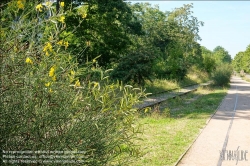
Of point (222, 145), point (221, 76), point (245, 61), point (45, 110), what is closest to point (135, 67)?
point (222, 145)

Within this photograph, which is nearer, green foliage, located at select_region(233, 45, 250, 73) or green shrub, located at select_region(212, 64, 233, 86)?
green shrub, located at select_region(212, 64, 233, 86)

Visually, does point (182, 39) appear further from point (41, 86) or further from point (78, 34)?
point (41, 86)

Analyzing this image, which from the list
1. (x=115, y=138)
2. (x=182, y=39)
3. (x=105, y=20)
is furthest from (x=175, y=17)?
(x=115, y=138)

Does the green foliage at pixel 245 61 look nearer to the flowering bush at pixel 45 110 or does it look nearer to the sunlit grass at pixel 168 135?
the sunlit grass at pixel 168 135

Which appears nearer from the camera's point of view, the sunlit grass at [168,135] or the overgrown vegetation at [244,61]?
the sunlit grass at [168,135]

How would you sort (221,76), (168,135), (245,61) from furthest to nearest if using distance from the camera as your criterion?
1. (245,61)
2. (221,76)
3. (168,135)

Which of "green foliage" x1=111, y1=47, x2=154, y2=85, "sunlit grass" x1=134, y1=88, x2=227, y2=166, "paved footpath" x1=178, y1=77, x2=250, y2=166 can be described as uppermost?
"green foliage" x1=111, y1=47, x2=154, y2=85

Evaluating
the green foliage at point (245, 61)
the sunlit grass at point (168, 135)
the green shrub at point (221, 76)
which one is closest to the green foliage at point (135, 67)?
the sunlit grass at point (168, 135)

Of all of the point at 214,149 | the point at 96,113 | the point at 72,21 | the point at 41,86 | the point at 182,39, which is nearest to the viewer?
the point at 41,86

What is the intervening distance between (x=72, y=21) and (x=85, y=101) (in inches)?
552

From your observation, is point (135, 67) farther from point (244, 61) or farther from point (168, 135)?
point (244, 61)

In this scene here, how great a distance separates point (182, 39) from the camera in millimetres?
39844

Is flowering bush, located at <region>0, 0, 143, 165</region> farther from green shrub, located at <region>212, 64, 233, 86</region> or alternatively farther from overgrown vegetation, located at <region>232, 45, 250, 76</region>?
overgrown vegetation, located at <region>232, 45, 250, 76</region>

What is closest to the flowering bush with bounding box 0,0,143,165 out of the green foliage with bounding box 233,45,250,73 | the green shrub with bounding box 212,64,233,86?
the green shrub with bounding box 212,64,233,86
